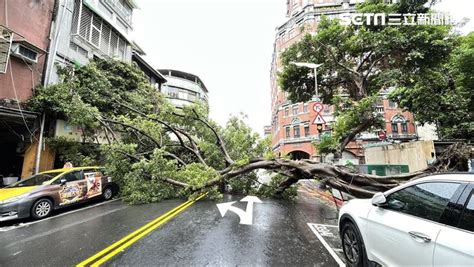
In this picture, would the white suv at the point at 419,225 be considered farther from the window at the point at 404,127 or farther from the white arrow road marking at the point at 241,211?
the window at the point at 404,127

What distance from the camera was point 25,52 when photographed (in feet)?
37.3

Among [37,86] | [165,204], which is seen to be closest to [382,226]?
[165,204]

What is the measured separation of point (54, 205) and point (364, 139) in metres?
35.3

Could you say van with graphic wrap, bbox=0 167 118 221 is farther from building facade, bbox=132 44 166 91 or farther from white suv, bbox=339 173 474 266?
building facade, bbox=132 44 166 91

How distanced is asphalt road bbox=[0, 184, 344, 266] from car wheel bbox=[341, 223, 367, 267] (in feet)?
1.15

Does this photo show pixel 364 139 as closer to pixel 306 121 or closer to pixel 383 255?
pixel 306 121

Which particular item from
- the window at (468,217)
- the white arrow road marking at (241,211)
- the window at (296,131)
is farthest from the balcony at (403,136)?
the window at (468,217)

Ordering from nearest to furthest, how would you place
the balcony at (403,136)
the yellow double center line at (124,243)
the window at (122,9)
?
the yellow double center line at (124,243), the window at (122,9), the balcony at (403,136)

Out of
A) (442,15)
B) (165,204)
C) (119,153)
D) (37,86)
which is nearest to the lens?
(165,204)

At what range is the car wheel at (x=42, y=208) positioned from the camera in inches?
282

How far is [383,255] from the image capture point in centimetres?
296

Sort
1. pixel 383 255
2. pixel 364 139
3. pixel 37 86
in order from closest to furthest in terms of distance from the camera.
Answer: pixel 383 255, pixel 37 86, pixel 364 139

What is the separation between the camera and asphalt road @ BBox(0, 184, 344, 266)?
4.09 metres

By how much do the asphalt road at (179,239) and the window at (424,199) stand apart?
5.55 ft
